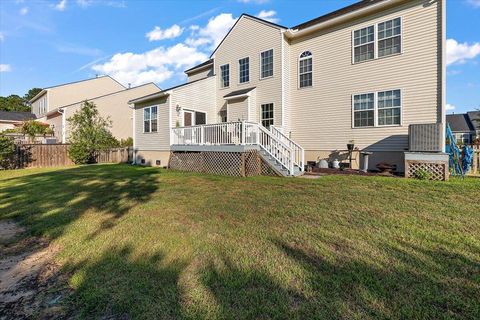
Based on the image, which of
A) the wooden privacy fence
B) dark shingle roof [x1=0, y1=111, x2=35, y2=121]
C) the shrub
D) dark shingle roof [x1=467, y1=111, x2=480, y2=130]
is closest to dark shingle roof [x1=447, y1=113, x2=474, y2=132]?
dark shingle roof [x1=467, y1=111, x2=480, y2=130]

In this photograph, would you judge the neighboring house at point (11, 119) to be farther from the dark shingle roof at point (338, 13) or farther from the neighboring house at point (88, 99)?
the dark shingle roof at point (338, 13)

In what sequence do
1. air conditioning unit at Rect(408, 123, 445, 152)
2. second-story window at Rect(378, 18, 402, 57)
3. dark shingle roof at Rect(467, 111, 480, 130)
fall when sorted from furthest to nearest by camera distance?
dark shingle roof at Rect(467, 111, 480, 130) → second-story window at Rect(378, 18, 402, 57) → air conditioning unit at Rect(408, 123, 445, 152)

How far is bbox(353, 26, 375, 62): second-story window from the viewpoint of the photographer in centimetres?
1094

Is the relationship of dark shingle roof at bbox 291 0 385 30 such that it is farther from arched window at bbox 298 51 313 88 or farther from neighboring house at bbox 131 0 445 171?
arched window at bbox 298 51 313 88

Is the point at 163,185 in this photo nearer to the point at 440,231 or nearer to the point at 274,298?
the point at 274,298

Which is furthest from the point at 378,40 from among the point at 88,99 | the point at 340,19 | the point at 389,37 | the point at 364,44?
the point at 88,99

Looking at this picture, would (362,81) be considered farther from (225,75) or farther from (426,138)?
(225,75)

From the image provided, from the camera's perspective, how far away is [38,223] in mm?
4797

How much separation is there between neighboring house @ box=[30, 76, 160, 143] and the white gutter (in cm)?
1854

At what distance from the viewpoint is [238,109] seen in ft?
47.3

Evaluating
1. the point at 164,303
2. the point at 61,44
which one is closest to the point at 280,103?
the point at 164,303

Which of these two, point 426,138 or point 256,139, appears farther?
point 256,139

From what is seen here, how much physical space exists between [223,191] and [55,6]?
474 inches

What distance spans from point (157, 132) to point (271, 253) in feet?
43.4
